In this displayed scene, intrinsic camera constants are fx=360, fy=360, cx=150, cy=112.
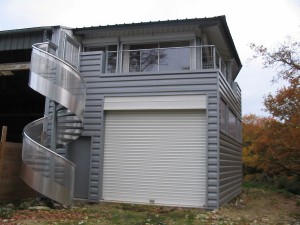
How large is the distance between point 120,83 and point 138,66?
111cm

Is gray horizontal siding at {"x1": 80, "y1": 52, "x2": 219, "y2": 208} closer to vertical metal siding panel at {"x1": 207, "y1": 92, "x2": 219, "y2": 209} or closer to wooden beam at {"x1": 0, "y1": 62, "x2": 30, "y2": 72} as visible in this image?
vertical metal siding panel at {"x1": 207, "y1": 92, "x2": 219, "y2": 209}

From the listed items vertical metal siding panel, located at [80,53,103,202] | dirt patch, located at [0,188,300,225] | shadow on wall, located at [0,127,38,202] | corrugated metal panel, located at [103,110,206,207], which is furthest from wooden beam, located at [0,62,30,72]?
dirt patch, located at [0,188,300,225]

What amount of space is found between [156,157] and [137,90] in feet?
8.36

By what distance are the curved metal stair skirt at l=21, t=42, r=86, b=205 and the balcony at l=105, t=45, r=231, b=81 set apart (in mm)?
2388

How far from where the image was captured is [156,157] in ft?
42.9

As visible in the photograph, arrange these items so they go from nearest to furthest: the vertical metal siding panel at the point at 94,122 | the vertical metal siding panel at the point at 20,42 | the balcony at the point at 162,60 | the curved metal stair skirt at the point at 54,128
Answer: the curved metal stair skirt at the point at 54,128, the vertical metal siding panel at the point at 94,122, the balcony at the point at 162,60, the vertical metal siding panel at the point at 20,42

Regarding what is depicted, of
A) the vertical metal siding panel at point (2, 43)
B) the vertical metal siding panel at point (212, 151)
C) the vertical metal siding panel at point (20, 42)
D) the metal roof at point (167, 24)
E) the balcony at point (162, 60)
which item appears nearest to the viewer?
the vertical metal siding panel at point (212, 151)

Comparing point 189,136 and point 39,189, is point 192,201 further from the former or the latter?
point 39,189

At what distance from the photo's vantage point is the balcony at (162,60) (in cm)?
1337

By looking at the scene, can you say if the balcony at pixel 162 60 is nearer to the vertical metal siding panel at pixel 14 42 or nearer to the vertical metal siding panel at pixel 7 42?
the vertical metal siding panel at pixel 14 42

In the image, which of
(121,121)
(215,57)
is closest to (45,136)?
(121,121)

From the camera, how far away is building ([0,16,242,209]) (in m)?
12.1

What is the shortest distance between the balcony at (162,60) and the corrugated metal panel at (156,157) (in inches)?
68.1

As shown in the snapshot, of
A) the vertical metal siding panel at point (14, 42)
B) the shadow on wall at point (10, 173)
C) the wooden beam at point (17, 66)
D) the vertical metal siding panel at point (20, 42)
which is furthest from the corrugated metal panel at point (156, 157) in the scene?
the vertical metal siding panel at point (14, 42)
